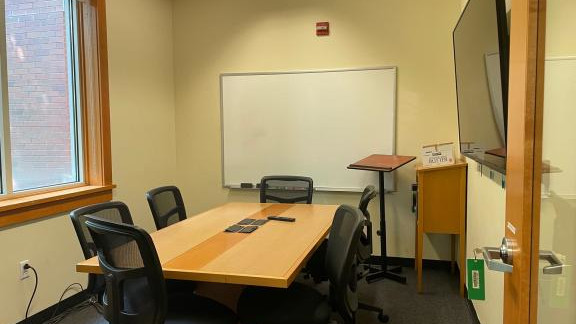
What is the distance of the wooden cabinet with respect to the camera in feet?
11.0

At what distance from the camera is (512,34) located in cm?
109

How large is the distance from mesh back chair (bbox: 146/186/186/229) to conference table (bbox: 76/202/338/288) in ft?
0.78

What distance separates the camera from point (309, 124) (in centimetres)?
416

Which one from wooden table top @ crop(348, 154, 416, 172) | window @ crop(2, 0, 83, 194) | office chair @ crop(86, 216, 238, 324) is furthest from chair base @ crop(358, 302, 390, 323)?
window @ crop(2, 0, 83, 194)

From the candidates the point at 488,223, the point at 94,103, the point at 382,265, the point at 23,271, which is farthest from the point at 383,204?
the point at 23,271

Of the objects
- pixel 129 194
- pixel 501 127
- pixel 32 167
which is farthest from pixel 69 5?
pixel 501 127

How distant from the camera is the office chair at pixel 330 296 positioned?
5.98 ft

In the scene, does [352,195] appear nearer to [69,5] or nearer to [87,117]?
[87,117]

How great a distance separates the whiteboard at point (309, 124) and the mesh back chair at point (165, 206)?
55.3 inches

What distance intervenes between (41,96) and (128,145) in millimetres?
904

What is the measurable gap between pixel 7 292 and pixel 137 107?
194 cm

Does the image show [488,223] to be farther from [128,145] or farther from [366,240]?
[128,145]

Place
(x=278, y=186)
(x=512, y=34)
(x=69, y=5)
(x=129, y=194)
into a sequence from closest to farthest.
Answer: (x=512, y=34) → (x=69, y=5) → (x=278, y=186) → (x=129, y=194)

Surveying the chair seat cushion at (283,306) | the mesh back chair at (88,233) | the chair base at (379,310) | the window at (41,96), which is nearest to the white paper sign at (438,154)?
the chair base at (379,310)
